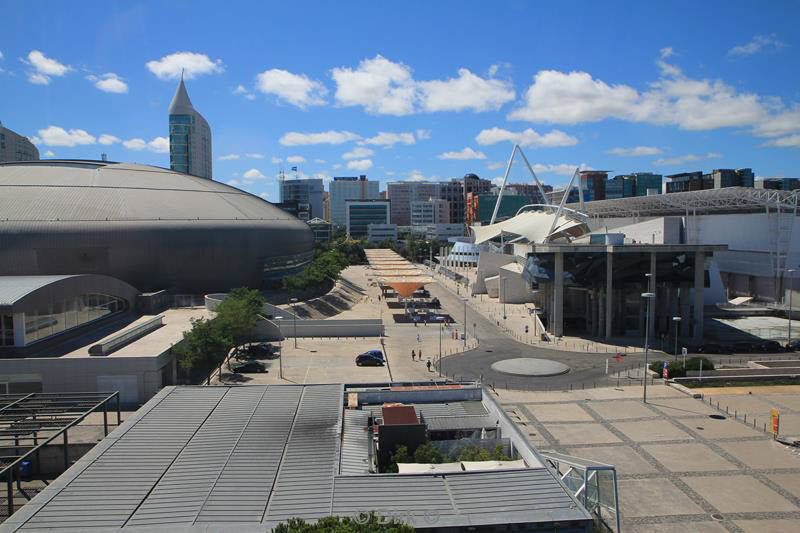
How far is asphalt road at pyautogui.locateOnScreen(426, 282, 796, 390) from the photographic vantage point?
43625 mm

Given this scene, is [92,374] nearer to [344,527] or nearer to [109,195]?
[344,527]

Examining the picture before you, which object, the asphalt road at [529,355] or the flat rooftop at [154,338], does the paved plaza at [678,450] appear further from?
the flat rooftop at [154,338]

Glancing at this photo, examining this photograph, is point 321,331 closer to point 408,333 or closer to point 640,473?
point 408,333

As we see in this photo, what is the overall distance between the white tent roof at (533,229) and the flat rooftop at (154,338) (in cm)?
4880

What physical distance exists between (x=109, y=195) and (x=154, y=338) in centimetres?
2926

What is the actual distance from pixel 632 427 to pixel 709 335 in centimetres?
3243

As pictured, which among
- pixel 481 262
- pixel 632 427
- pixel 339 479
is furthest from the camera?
pixel 481 262

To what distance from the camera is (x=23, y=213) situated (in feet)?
200

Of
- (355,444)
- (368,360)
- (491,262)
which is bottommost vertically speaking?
(368,360)

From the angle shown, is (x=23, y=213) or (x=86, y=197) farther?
(x=86, y=197)

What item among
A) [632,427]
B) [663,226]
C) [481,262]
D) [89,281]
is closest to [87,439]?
[89,281]

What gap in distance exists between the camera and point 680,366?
4466 cm

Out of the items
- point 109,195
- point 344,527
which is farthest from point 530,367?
point 109,195

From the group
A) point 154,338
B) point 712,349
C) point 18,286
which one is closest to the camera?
point 18,286
